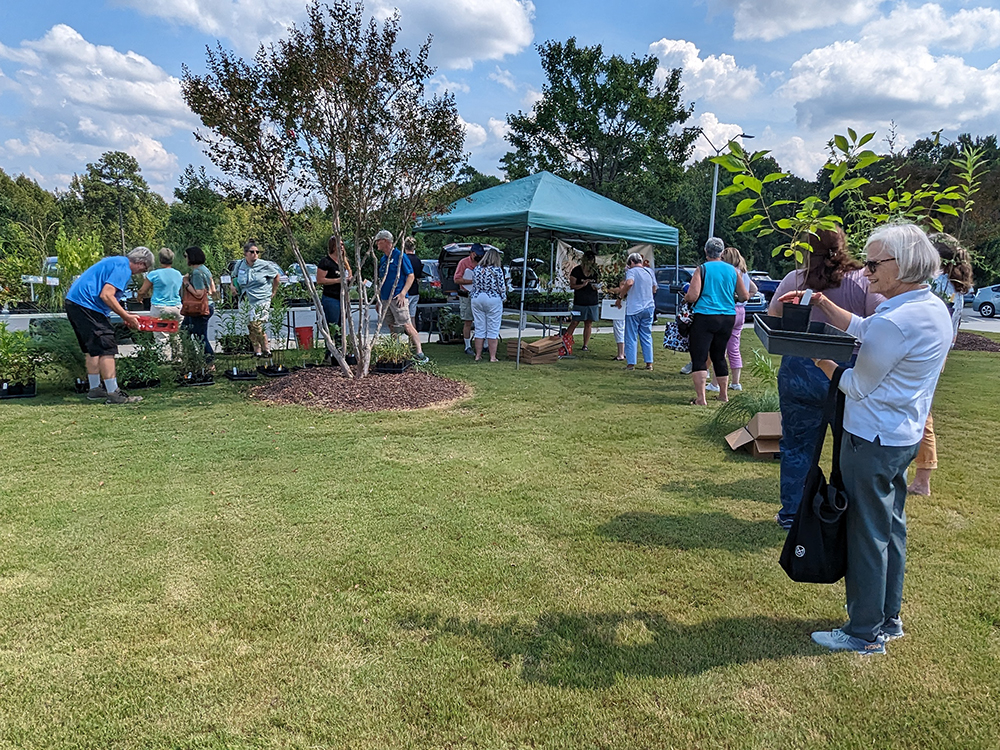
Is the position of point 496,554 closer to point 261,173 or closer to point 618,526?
point 618,526

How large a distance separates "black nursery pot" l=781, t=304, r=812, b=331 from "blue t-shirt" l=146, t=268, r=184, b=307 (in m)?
7.44

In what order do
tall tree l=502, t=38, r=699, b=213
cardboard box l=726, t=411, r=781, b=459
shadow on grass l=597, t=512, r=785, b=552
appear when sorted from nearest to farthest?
shadow on grass l=597, t=512, r=785, b=552 < cardboard box l=726, t=411, r=781, b=459 < tall tree l=502, t=38, r=699, b=213

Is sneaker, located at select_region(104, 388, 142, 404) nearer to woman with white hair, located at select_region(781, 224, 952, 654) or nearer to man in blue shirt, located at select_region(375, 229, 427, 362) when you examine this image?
man in blue shirt, located at select_region(375, 229, 427, 362)

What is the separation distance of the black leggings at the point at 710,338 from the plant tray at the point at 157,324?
588 centimetres

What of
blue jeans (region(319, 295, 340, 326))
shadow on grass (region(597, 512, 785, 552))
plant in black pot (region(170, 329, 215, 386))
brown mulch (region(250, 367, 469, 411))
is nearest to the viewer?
shadow on grass (region(597, 512, 785, 552))

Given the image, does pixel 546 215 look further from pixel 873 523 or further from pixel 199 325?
pixel 873 523

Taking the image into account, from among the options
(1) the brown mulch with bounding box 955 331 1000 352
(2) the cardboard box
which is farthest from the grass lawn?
(1) the brown mulch with bounding box 955 331 1000 352

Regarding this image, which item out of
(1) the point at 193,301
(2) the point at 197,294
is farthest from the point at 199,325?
(2) the point at 197,294

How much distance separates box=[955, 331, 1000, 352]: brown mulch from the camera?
43.5 ft

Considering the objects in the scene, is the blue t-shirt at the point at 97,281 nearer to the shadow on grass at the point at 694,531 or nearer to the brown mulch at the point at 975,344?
the shadow on grass at the point at 694,531

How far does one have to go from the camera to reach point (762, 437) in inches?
203

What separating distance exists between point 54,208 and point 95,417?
3288cm

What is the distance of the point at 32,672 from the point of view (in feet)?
7.95

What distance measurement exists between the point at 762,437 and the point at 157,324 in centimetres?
651
